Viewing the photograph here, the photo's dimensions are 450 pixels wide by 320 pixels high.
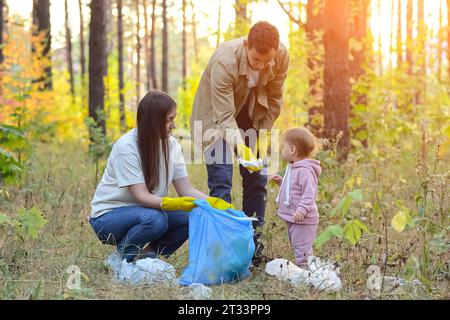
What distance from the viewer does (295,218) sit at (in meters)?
4.19

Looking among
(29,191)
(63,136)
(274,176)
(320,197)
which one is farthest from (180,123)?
(274,176)

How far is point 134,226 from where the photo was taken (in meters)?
4.17

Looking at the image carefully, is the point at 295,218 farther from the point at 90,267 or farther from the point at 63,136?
the point at 63,136

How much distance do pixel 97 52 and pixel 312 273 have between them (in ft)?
22.3

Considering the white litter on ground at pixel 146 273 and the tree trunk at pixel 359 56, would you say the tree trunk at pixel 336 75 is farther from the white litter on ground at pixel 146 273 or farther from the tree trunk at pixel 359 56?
the white litter on ground at pixel 146 273

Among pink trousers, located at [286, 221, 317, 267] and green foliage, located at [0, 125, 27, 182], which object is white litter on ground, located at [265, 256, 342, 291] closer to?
pink trousers, located at [286, 221, 317, 267]

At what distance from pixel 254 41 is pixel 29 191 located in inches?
118

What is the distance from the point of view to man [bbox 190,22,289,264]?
438 centimetres

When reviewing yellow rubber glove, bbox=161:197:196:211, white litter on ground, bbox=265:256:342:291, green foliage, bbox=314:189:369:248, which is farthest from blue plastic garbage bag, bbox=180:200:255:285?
green foliage, bbox=314:189:369:248

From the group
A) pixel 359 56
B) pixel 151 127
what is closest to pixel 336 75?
pixel 359 56

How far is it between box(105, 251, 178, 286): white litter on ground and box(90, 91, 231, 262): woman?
5.1 inches

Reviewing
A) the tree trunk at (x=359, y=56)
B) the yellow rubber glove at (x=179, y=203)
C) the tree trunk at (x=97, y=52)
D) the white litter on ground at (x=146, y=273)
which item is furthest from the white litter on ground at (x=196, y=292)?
the tree trunk at (x=359, y=56)

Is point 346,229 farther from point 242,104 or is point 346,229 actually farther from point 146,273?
point 242,104

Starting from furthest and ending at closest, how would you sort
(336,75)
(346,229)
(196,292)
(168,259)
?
(336,75) → (168,259) → (196,292) → (346,229)
